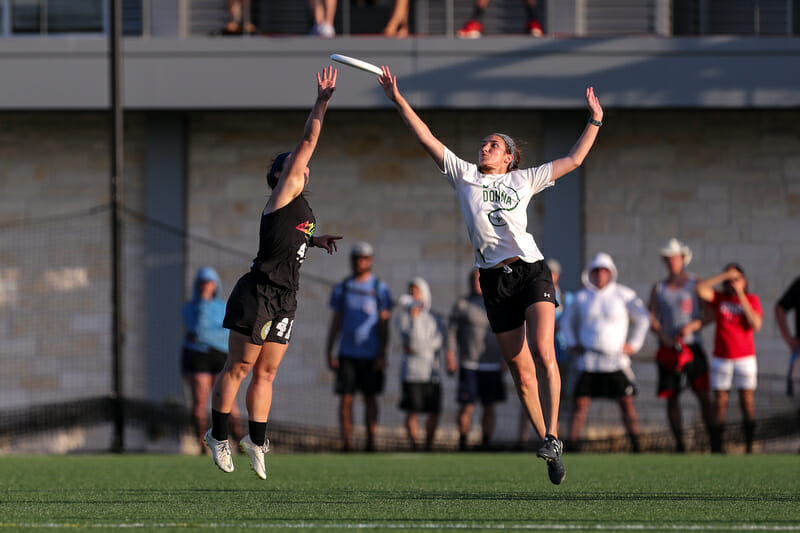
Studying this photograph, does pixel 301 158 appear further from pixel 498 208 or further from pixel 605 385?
pixel 605 385

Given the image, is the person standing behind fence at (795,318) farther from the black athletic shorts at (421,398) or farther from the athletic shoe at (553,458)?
the athletic shoe at (553,458)

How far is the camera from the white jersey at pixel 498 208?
7.18 meters

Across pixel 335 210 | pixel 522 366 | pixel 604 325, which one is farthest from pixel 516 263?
pixel 335 210

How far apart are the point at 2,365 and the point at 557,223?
7.76m

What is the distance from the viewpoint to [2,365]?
17359 millimetres

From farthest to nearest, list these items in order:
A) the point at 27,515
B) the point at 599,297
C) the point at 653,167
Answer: the point at 653,167 < the point at 599,297 < the point at 27,515

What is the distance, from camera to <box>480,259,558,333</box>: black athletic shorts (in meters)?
7.16

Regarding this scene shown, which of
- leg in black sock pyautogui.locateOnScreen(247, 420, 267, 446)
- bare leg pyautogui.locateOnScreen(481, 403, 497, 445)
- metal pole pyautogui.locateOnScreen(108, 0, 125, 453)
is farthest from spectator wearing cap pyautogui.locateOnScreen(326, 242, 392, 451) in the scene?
leg in black sock pyautogui.locateOnScreen(247, 420, 267, 446)

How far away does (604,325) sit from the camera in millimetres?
13250

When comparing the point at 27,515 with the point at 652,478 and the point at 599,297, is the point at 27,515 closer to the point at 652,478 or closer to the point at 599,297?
the point at 652,478

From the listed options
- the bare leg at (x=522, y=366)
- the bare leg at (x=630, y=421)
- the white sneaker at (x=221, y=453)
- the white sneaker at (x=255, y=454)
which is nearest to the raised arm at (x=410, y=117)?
the bare leg at (x=522, y=366)

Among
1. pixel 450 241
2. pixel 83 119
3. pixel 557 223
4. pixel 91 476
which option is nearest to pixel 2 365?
pixel 83 119

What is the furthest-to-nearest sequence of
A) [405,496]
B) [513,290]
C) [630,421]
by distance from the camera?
[630,421] < [513,290] < [405,496]

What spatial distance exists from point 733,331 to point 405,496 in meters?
7.34
